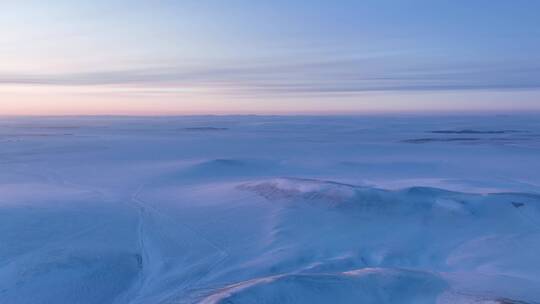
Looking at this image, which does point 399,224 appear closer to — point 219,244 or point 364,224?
point 364,224

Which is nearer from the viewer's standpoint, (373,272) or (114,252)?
(373,272)

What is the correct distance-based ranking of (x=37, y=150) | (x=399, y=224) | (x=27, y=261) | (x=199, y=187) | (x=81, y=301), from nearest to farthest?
(x=81, y=301)
(x=27, y=261)
(x=399, y=224)
(x=199, y=187)
(x=37, y=150)

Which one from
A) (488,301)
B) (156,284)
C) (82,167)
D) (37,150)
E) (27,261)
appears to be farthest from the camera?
(37,150)

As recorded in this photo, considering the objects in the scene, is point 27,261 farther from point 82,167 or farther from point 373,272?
point 82,167

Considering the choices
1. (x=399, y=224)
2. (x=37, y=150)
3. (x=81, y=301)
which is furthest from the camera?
(x=37, y=150)

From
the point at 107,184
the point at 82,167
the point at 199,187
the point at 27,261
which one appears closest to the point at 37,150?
the point at 82,167

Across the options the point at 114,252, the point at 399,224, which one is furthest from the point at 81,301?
the point at 399,224

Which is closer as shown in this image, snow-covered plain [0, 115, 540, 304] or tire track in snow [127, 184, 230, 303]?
snow-covered plain [0, 115, 540, 304]

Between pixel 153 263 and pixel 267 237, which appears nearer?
pixel 153 263

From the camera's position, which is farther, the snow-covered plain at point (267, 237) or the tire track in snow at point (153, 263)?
the tire track in snow at point (153, 263)
